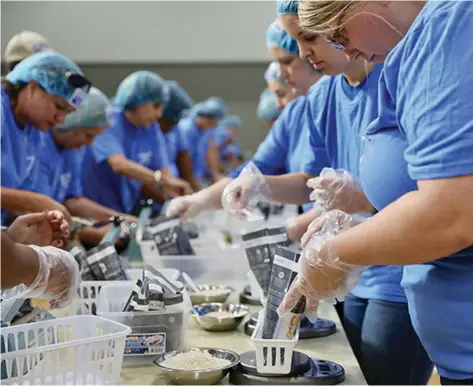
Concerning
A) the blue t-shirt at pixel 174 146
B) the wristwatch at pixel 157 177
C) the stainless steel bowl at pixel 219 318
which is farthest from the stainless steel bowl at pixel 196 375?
the blue t-shirt at pixel 174 146

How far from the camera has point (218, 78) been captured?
1008cm

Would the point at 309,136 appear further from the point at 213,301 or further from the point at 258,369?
the point at 258,369

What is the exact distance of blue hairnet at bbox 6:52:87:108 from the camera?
254cm

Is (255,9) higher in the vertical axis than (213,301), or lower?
higher

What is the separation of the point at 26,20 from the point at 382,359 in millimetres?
8275

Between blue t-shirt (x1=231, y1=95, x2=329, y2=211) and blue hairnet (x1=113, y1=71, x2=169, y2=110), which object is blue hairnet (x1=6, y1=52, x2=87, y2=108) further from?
blue hairnet (x1=113, y1=71, x2=169, y2=110)

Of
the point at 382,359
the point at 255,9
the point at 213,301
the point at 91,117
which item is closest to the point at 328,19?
the point at 382,359

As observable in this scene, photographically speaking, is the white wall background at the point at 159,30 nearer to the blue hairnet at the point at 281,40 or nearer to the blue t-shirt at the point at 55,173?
the blue t-shirt at the point at 55,173

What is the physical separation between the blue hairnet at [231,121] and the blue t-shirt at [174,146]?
4.10 metres

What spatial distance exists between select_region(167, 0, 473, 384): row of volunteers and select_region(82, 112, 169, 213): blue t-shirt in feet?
7.72

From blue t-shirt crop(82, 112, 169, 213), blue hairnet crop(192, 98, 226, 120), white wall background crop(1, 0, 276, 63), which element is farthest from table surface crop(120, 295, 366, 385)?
white wall background crop(1, 0, 276, 63)

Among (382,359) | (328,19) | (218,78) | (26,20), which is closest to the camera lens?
(328,19)

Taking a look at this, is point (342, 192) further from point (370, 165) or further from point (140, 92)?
point (140, 92)

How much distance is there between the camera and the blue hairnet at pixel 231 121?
10016 mm
